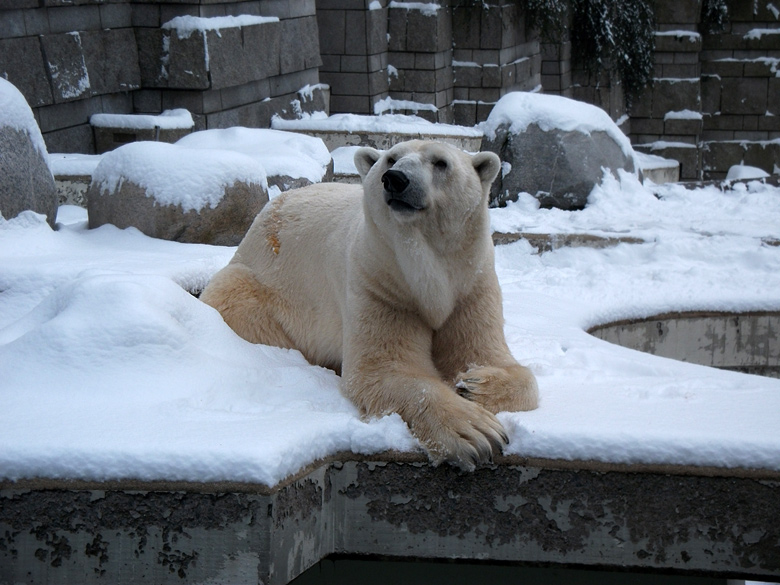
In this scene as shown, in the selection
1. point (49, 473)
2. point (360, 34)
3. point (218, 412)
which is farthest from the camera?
point (360, 34)

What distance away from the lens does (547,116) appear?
6.69m

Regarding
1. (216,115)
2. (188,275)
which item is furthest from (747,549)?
(216,115)

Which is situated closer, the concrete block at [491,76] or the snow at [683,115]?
the concrete block at [491,76]

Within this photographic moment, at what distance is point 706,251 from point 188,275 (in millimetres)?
3061

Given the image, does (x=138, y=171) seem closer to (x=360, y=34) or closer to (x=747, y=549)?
(x=747, y=549)

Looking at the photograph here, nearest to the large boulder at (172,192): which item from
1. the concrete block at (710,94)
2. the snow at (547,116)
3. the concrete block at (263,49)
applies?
the snow at (547,116)

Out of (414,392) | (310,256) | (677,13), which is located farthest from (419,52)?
(414,392)

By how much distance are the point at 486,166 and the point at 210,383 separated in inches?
41.9

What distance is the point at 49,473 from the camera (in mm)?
2188

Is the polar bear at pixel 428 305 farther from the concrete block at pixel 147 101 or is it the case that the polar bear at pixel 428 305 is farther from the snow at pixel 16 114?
the concrete block at pixel 147 101

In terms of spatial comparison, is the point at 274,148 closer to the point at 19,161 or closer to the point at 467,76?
the point at 19,161

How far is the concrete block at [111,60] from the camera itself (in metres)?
6.47

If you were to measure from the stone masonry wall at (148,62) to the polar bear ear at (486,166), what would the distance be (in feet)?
13.3

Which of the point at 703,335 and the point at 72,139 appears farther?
the point at 72,139
